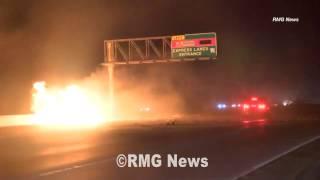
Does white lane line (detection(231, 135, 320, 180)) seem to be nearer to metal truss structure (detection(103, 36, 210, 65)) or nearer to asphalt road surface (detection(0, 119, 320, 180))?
asphalt road surface (detection(0, 119, 320, 180))

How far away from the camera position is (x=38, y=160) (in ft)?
54.5

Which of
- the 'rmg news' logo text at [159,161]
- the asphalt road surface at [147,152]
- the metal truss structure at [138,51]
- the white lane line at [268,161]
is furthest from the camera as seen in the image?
the metal truss structure at [138,51]

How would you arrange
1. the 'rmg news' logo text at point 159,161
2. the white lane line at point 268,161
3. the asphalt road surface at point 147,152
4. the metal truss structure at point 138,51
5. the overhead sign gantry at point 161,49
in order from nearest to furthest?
the white lane line at point 268,161, the asphalt road surface at point 147,152, the 'rmg news' logo text at point 159,161, the overhead sign gantry at point 161,49, the metal truss structure at point 138,51

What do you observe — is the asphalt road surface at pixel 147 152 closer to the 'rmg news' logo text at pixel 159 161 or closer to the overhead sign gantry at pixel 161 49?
the 'rmg news' logo text at pixel 159 161

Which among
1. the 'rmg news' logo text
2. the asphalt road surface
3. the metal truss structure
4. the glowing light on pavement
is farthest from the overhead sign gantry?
the 'rmg news' logo text

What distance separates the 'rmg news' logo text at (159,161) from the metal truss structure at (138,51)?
4047 centimetres

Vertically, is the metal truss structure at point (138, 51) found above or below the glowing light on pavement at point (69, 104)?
above

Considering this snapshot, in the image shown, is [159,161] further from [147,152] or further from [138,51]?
[138,51]

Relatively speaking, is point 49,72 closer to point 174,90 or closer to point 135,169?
point 174,90

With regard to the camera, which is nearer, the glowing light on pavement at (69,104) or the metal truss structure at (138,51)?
the glowing light on pavement at (69,104)

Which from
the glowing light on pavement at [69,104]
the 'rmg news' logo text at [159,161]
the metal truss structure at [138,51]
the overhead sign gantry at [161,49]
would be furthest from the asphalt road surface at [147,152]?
the metal truss structure at [138,51]

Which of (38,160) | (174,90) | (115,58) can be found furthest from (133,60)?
(38,160)

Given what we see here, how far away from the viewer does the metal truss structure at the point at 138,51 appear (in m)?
57.4

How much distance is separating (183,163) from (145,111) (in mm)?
58936
